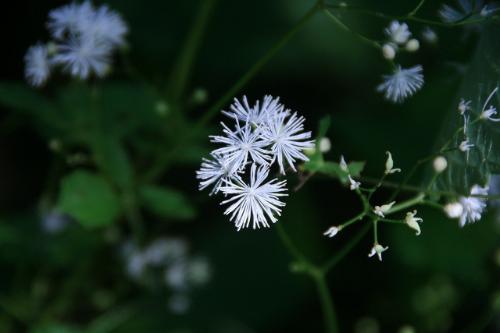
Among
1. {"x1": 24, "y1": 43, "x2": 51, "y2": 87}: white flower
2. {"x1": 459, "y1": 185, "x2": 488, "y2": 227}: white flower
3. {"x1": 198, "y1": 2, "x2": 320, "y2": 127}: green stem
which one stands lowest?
{"x1": 459, "y1": 185, "x2": 488, "y2": 227}: white flower

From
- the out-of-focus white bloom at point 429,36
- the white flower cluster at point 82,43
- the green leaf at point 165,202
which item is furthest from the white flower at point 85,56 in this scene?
the out-of-focus white bloom at point 429,36

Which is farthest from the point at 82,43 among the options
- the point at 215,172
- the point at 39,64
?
the point at 215,172

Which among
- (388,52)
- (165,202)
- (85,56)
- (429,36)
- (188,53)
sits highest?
(188,53)

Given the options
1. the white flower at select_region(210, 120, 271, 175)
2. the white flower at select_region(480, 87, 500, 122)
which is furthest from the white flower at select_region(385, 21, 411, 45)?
the white flower at select_region(210, 120, 271, 175)

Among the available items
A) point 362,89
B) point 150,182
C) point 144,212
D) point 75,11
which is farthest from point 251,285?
point 75,11

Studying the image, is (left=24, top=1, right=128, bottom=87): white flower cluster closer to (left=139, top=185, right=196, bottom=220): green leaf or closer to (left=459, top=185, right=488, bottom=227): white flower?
(left=139, top=185, right=196, bottom=220): green leaf

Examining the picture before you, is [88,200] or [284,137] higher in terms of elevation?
[88,200]

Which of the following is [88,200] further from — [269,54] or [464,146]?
[464,146]
